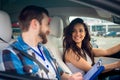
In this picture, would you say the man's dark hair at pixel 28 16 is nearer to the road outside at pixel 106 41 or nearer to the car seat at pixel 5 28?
the car seat at pixel 5 28

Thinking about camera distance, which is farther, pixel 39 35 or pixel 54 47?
pixel 54 47

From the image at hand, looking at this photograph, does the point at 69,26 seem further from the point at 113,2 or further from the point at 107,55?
the point at 113,2

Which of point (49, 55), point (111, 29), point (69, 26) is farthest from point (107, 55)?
point (49, 55)

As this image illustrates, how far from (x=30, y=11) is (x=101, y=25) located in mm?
487

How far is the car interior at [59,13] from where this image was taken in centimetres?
129

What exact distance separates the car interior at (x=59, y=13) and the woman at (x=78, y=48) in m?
0.05

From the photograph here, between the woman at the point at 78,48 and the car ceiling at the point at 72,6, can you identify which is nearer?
the car ceiling at the point at 72,6

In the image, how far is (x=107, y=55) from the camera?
2770 millimetres

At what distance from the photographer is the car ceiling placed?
127 cm

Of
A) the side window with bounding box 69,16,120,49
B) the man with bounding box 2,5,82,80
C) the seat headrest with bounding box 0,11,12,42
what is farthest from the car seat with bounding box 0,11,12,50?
the side window with bounding box 69,16,120,49

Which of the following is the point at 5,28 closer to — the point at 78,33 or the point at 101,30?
the point at 101,30

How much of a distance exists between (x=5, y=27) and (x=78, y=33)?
2.41 ft

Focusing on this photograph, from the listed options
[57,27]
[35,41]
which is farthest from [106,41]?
[35,41]

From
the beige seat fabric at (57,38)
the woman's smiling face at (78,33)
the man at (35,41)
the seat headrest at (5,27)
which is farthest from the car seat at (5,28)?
the woman's smiling face at (78,33)
